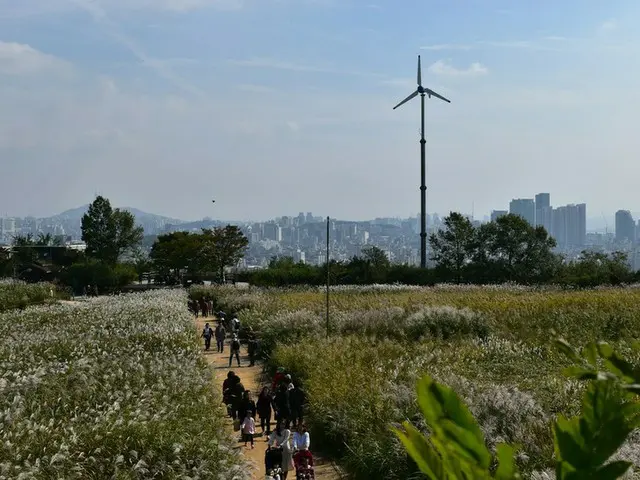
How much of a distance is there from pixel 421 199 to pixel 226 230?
15987mm

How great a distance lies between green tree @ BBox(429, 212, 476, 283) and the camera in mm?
50375

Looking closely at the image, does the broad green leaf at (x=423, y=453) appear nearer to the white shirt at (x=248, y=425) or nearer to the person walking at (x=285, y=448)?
the person walking at (x=285, y=448)

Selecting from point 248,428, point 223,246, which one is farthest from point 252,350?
point 223,246

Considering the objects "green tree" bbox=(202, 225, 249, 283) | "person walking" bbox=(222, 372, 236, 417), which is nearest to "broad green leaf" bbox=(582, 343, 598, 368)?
"person walking" bbox=(222, 372, 236, 417)

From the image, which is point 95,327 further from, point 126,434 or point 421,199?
point 421,199

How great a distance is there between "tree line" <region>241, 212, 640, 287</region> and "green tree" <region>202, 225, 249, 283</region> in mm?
5310

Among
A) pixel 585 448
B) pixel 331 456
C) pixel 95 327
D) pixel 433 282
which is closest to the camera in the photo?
pixel 585 448

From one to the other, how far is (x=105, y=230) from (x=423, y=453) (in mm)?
66047

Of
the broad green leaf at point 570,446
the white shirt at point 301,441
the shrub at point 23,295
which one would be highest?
the broad green leaf at point 570,446

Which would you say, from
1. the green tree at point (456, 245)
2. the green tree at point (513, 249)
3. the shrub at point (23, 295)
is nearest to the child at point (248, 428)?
the shrub at point (23, 295)

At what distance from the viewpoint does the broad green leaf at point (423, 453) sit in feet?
3.67

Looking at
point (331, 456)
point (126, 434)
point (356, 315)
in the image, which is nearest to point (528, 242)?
point (356, 315)

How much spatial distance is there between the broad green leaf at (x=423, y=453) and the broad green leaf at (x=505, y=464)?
98 millimetres

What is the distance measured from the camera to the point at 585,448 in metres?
1.11
